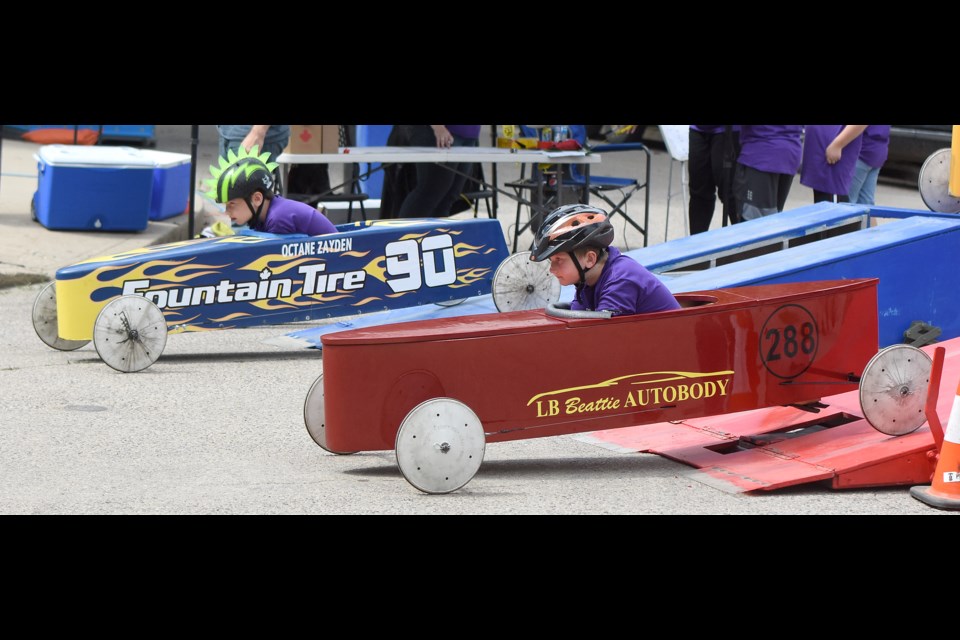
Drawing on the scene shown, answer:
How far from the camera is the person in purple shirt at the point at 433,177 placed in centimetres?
1168

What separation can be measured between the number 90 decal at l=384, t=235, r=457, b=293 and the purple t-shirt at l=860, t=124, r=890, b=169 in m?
3.91

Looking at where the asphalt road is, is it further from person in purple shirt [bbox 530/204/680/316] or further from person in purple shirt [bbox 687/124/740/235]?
person in purple shirt [bbox 687/124/740/235]

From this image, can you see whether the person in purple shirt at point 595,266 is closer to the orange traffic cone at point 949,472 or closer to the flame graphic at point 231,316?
the orange traffic cone at point 949,472

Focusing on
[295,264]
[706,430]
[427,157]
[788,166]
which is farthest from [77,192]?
[706,430]

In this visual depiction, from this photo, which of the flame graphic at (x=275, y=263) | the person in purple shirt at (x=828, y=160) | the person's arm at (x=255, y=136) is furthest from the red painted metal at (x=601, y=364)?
the person's arm at (x=255, y=136)

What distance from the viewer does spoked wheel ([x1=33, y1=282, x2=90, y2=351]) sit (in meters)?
8.51

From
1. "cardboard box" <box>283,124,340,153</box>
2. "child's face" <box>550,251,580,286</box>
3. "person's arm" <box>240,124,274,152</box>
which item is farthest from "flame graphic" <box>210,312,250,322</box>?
"child's face" <box>550,251,580,286</box>

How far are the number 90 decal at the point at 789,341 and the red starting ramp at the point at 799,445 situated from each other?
367 millimetres

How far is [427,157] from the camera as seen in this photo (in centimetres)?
1123

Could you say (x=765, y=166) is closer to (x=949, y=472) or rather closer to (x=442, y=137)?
(x=442, y=137)

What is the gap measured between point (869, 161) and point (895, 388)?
202 inches

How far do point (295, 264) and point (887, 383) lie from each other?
4.15m

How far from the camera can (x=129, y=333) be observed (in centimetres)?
801

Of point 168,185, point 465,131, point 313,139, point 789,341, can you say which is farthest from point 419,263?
point 168,185
